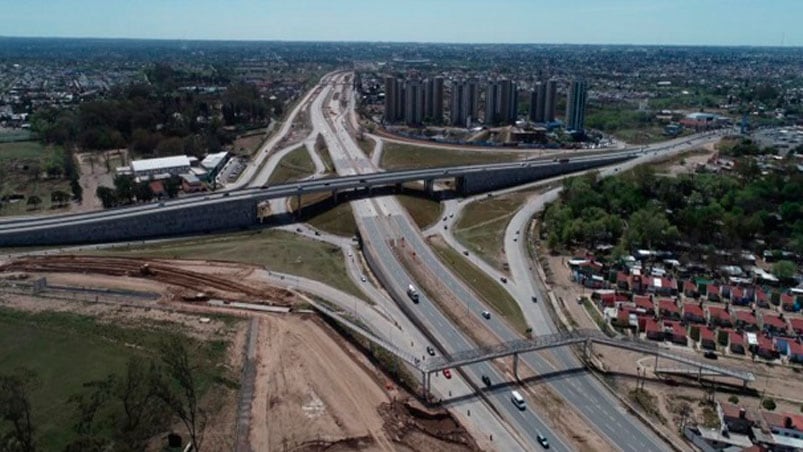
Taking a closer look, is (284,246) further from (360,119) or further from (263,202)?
(360,119)

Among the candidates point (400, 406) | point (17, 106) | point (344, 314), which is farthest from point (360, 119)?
point (400, 406)

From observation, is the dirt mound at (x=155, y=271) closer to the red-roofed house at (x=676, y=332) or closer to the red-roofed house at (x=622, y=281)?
the red-roofed house at (x=622, y=281)

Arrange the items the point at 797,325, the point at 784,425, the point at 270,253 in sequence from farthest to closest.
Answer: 1. the point at 270,253
2. the point at 797,325
3. the point at 784,425

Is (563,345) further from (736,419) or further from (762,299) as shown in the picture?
(762,299)

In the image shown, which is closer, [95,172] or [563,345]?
[563,345]

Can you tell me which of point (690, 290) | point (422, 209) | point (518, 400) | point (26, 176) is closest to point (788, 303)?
point (690, 290)

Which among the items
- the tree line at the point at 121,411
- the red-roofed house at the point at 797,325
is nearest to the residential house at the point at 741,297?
the red-roofed house at the point at 797,325
